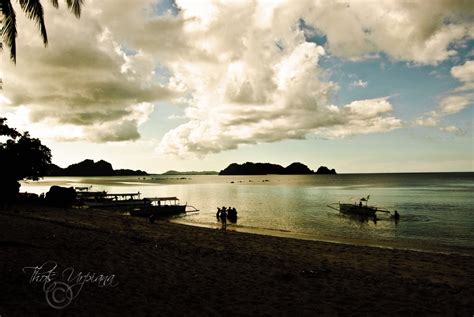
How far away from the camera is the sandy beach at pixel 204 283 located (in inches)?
327

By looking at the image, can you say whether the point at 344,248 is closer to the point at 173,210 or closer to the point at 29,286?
the point at 29,286

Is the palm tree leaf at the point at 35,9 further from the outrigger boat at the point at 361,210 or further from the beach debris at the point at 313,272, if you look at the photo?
the outrigger boat at the point at 361,210

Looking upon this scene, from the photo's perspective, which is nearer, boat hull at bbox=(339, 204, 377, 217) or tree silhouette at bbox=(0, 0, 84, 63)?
tree silhouette at bbox=(0, 0, 84, 63)

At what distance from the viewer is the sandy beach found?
327 inches

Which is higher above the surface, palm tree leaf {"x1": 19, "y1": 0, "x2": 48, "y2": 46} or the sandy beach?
palm tree leaf {"x1": 19, "y1": 0, "x2": 48, "y2": 46}

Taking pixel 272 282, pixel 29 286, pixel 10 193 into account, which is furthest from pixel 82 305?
pixel 10 193

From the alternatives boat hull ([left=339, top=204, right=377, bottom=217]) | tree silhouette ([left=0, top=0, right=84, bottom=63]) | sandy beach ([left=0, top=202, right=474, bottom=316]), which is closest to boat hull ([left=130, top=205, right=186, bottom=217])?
boat hull ([left=339, top=204, right=377, bottom=217])

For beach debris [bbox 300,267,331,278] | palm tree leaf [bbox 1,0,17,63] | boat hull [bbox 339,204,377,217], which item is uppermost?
palm tree leaf [bbox 1,0,17,63]

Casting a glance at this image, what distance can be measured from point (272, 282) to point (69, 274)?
21.4 feet

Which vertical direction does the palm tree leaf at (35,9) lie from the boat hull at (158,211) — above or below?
above

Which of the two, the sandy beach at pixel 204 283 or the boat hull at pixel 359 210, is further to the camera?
the boat hull at pixel 359 210

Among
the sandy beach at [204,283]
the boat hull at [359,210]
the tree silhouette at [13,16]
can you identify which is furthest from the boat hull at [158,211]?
the tree silhouette at [13,16]

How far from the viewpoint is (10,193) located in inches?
1325

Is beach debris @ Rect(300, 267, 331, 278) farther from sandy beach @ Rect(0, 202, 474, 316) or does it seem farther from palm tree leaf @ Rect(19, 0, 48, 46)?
palm tree leaf @ Rect(19, 0, 48, 46)
